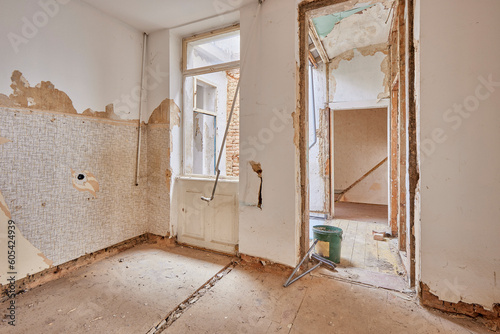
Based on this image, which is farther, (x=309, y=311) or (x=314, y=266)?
(x=314, y=266)

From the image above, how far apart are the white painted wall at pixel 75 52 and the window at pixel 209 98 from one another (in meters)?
0.67

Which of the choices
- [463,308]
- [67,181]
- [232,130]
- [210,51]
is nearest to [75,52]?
[67,181]

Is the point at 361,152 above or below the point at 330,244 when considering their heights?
Result: above

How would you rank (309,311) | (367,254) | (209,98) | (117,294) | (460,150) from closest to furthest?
(460,150) → (309,311) → (117,294) → (367,254) → (209,98)

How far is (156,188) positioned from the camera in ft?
10.3

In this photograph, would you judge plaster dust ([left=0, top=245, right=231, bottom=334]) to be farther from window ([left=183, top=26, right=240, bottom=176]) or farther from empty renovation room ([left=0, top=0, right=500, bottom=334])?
window ([left=183, top=26, right=240, bottom=176])

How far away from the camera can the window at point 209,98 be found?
3.14m

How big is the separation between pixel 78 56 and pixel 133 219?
1.92 meters

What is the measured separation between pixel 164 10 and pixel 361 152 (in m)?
5.34

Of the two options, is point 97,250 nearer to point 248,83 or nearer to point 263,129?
point 263,129

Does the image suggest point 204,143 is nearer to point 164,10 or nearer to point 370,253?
point 164,10

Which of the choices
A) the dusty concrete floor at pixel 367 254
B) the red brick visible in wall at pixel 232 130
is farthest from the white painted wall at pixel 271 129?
the red brick visible in wall at pixel 232 130

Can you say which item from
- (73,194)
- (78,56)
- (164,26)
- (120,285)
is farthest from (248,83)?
(120,285)

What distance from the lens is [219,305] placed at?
1883 millimetres
